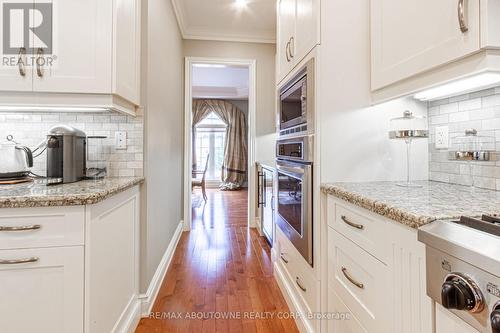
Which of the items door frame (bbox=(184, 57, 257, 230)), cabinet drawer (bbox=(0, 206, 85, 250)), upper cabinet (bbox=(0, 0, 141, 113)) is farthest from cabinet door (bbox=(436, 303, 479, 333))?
door frame (bbox=(184, 57, 257, 230))

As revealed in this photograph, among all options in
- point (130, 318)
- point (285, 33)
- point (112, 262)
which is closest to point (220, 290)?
point (130, 318)

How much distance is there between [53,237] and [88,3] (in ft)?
3.62

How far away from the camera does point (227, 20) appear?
3.02 m

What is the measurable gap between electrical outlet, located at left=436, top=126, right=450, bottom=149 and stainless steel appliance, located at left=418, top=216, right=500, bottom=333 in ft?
2.70

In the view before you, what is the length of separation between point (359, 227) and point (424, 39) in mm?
740

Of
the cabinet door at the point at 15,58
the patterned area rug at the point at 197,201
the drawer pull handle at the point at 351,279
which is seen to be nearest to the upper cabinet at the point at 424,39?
the drawer pull handle at the point at 351,279

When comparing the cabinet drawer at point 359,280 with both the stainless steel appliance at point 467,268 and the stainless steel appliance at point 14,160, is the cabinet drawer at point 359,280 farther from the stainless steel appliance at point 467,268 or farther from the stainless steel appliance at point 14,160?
the stainless steel appliance at point 14,160

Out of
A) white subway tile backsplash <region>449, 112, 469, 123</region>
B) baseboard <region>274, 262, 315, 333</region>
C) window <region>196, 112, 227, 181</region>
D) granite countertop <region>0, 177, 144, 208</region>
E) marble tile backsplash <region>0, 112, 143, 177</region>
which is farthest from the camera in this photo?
window <region>196, 112, 227, 181</region>

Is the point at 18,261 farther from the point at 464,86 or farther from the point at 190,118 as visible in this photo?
the point at 190,118

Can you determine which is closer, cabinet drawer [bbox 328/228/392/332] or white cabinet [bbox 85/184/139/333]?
cabinet drawer [bbox 328/228/392/332]

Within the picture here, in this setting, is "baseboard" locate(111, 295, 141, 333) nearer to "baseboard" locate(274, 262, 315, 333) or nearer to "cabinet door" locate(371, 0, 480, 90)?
"baseboard" locate(274, 262, 315, 333)

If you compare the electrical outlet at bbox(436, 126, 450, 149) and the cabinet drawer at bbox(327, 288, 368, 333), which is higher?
the electrical outlet at bbox(436, 126, 450, 149)

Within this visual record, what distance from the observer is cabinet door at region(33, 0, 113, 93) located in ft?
4.21

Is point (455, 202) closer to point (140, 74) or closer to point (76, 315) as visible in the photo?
point (76, 315)
